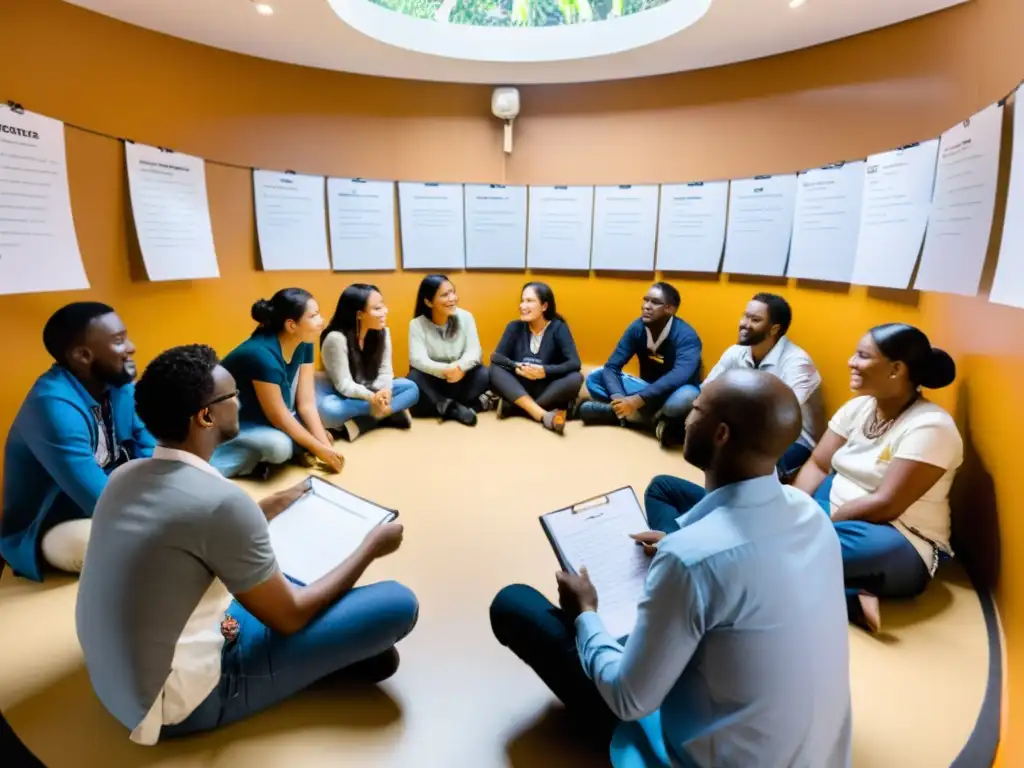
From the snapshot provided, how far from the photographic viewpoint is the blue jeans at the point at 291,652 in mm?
1271

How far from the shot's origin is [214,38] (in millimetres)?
3045

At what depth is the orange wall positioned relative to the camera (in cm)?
192

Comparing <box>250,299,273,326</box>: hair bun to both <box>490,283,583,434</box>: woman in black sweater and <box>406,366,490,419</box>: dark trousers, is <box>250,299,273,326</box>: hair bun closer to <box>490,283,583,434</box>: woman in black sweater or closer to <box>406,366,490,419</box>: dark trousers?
<box>406,366,490,419</box>: dark trousers

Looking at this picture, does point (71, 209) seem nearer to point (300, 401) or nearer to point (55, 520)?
point (300, 401)

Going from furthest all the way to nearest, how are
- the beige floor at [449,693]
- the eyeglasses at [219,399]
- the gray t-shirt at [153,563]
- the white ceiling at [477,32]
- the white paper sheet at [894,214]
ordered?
the white ceiling at [477,32] < the white paper sheet at [894,214] < the beige floor at [449,693] < the eyeglasses at [219,399] < the gray t-shirt at [153,563]

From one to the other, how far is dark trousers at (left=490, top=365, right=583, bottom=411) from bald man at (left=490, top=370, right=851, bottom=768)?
267 centimetres

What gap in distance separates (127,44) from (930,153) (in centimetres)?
378

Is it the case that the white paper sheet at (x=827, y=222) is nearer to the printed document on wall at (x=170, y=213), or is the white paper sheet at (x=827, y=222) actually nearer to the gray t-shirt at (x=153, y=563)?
the gray t-shirt at (x=153, y=563)

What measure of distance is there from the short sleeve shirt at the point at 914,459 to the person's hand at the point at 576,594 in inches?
46.2

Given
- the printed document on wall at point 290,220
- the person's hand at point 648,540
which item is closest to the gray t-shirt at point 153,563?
the person's hand at point 648,540

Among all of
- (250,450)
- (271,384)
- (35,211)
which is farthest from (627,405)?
(35,211)

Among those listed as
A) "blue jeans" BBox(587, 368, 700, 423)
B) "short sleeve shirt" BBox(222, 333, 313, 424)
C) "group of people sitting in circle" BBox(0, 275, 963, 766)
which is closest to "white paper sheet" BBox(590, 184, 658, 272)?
"blue jeans" BBox(587, 368, 700, 423)

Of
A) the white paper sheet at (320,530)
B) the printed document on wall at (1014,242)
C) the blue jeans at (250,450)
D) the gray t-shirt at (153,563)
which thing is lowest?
the blue jeans at (250,450)

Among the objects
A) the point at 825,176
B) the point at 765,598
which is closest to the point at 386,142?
the point at 825,176
